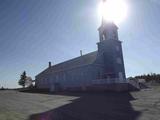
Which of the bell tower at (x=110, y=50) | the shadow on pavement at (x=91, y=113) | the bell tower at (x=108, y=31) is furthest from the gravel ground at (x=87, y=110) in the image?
the bell tower at (x=108, y=31)

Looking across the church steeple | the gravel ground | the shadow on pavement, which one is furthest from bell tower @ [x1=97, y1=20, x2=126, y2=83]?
the shadow on pavement

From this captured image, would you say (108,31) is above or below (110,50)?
above

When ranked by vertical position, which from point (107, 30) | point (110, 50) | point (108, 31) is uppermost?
point (107, 30)

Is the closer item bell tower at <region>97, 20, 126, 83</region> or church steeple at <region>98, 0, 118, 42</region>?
bell tower at <region>97, 20, 126, 83</region>

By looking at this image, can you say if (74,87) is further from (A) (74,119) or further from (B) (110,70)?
(A) (74,119)

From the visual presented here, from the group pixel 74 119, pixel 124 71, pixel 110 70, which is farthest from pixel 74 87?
pixel 74 119

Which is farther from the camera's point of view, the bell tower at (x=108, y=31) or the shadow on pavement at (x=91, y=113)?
the bell tower at (x=108, y=31)

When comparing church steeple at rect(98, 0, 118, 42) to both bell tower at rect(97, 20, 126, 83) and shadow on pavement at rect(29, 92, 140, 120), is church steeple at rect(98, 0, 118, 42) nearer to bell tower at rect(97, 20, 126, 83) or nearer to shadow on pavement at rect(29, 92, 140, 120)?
bell tower at rect(97, 20, 126, 83)

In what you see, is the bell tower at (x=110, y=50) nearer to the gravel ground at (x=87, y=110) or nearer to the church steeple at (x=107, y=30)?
the church steeple at (x=107, y=30)

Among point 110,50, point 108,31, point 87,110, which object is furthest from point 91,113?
point 108,31

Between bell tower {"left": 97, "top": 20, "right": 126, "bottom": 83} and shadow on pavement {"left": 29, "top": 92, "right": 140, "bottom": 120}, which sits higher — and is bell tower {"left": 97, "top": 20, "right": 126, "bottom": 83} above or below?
above

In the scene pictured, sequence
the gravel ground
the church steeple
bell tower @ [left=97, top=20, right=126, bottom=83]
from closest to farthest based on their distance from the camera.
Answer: the gravel ground, bell tower @ [left=97, top=20, right=126, bottom=83], the church steeple

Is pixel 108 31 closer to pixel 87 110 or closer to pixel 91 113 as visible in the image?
pixel 87 110

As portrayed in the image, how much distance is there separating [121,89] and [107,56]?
8665mm
